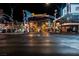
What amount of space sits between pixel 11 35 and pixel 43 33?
1.68 ft

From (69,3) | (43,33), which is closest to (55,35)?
(43,33)

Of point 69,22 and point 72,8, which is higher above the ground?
point 72,8

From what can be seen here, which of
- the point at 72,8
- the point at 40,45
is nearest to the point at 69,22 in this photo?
the point at 72,8

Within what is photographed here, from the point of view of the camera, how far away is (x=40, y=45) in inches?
167

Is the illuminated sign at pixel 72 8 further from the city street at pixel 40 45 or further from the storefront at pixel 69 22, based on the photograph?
the city street at pixel 40 45

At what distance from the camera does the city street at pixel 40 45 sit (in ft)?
13.9

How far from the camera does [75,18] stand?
4234 millimetres

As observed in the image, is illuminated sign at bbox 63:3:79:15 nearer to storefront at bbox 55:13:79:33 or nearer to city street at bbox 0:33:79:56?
storefront at bbox 55:13:79:33

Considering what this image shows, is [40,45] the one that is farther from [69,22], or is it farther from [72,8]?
[72,8]

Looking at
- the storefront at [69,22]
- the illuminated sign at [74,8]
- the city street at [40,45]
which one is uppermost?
the illuminated sign at [74,8]

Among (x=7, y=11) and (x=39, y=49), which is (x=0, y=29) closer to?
(x=7, y=11)

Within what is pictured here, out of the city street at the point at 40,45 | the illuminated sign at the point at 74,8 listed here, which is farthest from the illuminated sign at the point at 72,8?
the city street at the point at 40,45

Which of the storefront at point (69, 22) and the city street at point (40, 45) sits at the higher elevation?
the storefront at point (69, 22)

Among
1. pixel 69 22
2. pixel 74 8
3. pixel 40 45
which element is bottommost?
pixel 40 45
